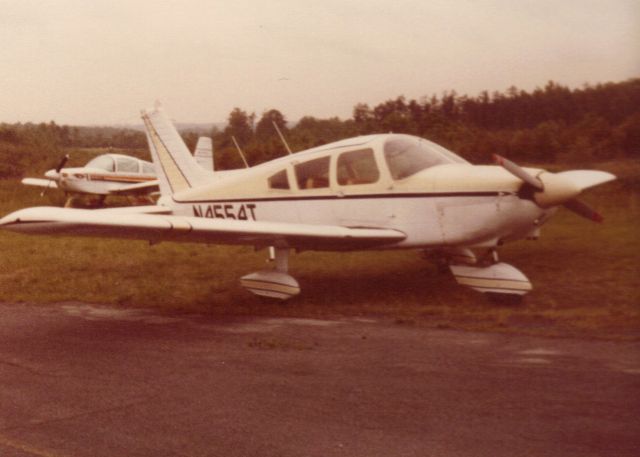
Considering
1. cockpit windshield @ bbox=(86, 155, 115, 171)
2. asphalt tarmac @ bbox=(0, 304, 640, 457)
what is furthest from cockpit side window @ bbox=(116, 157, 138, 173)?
asphalt tarmac @ bbox=(0, 304, 640, 457)

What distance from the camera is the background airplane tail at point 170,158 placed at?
31.8 ft

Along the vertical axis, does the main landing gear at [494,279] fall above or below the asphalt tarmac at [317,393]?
above

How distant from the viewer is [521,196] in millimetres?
6188

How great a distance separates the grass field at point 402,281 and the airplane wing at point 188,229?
22.9 inches

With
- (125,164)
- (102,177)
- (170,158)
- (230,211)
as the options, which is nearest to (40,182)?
(102,177)

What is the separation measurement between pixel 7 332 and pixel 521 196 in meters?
4.42

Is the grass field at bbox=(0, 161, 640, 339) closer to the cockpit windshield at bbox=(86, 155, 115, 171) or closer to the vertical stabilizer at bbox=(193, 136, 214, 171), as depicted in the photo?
the vertical stabilizer at bbox=(193, 136, 214, 171)

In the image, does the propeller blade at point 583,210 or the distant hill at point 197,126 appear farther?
the distant hill at point 197,126

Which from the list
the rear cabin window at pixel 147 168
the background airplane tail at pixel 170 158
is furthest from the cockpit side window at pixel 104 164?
the background airplane tail at pixel 170 158

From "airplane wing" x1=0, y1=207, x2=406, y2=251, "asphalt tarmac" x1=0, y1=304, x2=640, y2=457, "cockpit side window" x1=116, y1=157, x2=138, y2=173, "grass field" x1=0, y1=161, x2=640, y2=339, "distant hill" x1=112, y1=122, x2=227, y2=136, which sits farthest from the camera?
"cockpit side window" x1=116, y1=157, x2=138, y2=173

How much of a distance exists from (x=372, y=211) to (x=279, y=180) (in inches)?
43.7

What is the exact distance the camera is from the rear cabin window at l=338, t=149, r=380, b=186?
277 inches

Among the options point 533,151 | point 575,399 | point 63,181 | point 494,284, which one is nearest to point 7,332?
point 494,284

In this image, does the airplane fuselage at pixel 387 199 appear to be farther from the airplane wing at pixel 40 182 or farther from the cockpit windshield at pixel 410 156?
the airplane wing at pixel 40 182
